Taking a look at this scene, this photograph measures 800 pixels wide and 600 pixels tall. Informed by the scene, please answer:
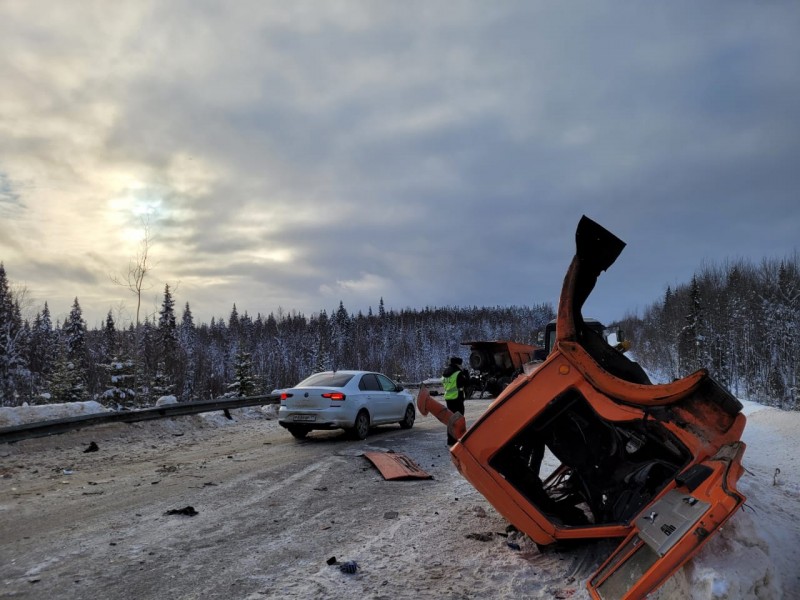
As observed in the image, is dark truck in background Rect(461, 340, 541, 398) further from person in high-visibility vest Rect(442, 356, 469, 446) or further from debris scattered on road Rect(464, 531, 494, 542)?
debris scattered on road Rect(464, 531, 494, 542)

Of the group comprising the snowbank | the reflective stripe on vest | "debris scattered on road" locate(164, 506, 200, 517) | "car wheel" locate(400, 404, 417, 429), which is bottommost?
"car wheel" locate(400, 404, 417, 429)

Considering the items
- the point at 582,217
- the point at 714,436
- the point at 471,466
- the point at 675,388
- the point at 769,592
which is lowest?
the point at 769,592

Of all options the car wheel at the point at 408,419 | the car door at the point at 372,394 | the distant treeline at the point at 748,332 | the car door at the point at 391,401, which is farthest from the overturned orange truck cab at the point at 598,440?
the distant treeline at the point at 748,332

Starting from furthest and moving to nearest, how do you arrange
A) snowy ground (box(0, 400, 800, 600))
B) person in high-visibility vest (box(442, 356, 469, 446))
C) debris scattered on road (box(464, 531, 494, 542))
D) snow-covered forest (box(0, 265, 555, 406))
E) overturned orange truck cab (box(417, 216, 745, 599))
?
snow-covered forest (box(0, 265, 555, 406)) < person in high-visibility vest (box(442, 356, 469, 446)) < debris scattered on road (box(464, 531, 494, 542)) < snowy ground (box(0, 400, 800, 600)) < overturned orange truck cab (box(417, 216, 745, 599))

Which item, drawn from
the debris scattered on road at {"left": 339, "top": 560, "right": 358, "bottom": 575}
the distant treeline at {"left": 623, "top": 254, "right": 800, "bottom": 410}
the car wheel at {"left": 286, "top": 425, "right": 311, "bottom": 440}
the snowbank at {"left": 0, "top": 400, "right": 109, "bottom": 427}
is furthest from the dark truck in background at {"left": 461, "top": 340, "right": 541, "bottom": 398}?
the distant treeline at {"left": 623, "top": 254, "right": 800, "bottom": 410}

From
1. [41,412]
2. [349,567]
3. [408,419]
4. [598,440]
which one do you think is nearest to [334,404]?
[408,419]

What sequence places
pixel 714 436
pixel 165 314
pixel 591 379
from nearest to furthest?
pixel 714 436 < pixel 591 379 < pixel 165 314

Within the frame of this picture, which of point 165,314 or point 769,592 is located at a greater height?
point 165,314

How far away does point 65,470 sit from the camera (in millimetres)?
8836

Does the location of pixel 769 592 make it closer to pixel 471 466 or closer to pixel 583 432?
pixel 583 432

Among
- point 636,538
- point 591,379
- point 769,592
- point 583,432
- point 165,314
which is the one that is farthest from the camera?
point 165,314

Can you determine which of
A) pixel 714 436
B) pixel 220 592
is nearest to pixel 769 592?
pixel 714 436

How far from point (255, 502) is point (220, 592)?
2.81m

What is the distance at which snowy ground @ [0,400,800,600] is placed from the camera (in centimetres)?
381
